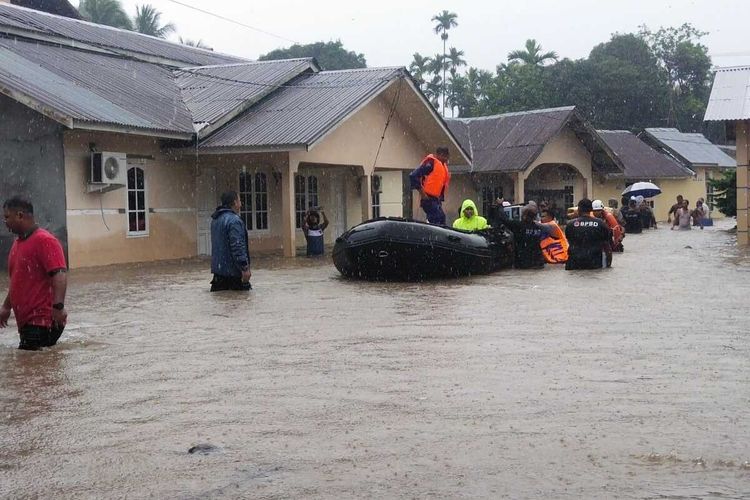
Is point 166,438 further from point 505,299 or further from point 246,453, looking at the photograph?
point 505,299

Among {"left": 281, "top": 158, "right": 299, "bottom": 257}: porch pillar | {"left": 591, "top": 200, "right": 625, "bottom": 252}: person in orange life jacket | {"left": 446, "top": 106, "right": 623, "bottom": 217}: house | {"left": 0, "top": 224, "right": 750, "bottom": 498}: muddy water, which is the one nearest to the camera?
{"left": 0, "top": 224, "right": 750, "bottom": 498}: muddy water

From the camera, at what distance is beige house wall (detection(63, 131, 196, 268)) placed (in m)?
17.5

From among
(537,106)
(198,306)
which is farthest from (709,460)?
(537,106)

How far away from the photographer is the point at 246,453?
526 cm

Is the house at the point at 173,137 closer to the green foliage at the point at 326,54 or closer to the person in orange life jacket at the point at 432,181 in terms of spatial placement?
the person in orange life jacket at the point at 432,181

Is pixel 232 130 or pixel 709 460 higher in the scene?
pixel 232 130

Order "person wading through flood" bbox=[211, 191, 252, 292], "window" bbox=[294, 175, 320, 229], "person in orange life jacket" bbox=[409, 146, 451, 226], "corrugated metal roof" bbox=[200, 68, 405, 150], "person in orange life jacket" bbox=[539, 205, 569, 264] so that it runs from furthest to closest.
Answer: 1. "window" bbox=[294, 175, 320, 229]
2. "corrugated metal roof" bbox=[200, 68, 405, 150]
3. "person in orange life jacket" bbox=[539, 205, 569, 264]
4. "person in orange life jacket" bbox=[409, 146, 451, 226]
5. "person wading through flood" bbox=[211, 191, 252, 292]

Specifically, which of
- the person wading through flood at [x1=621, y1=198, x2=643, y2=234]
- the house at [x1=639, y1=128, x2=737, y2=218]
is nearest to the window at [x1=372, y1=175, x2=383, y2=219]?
the person wading through flood at [x1=621, y1=198, x2=643, y2=234]

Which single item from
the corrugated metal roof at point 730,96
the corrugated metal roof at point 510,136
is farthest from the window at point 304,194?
the corrugated metal roof at point 730,96

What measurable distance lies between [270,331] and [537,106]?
46781 mm

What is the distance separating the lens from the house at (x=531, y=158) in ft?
105

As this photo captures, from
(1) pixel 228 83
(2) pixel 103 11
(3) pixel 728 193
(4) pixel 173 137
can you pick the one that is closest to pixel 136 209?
(4) pixel 173 137

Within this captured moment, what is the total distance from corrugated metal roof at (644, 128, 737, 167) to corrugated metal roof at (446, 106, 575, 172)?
1522 cm

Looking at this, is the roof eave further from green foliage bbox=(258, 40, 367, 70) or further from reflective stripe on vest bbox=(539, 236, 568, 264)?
green foliage bbox=(258, 40, 367, 70)
